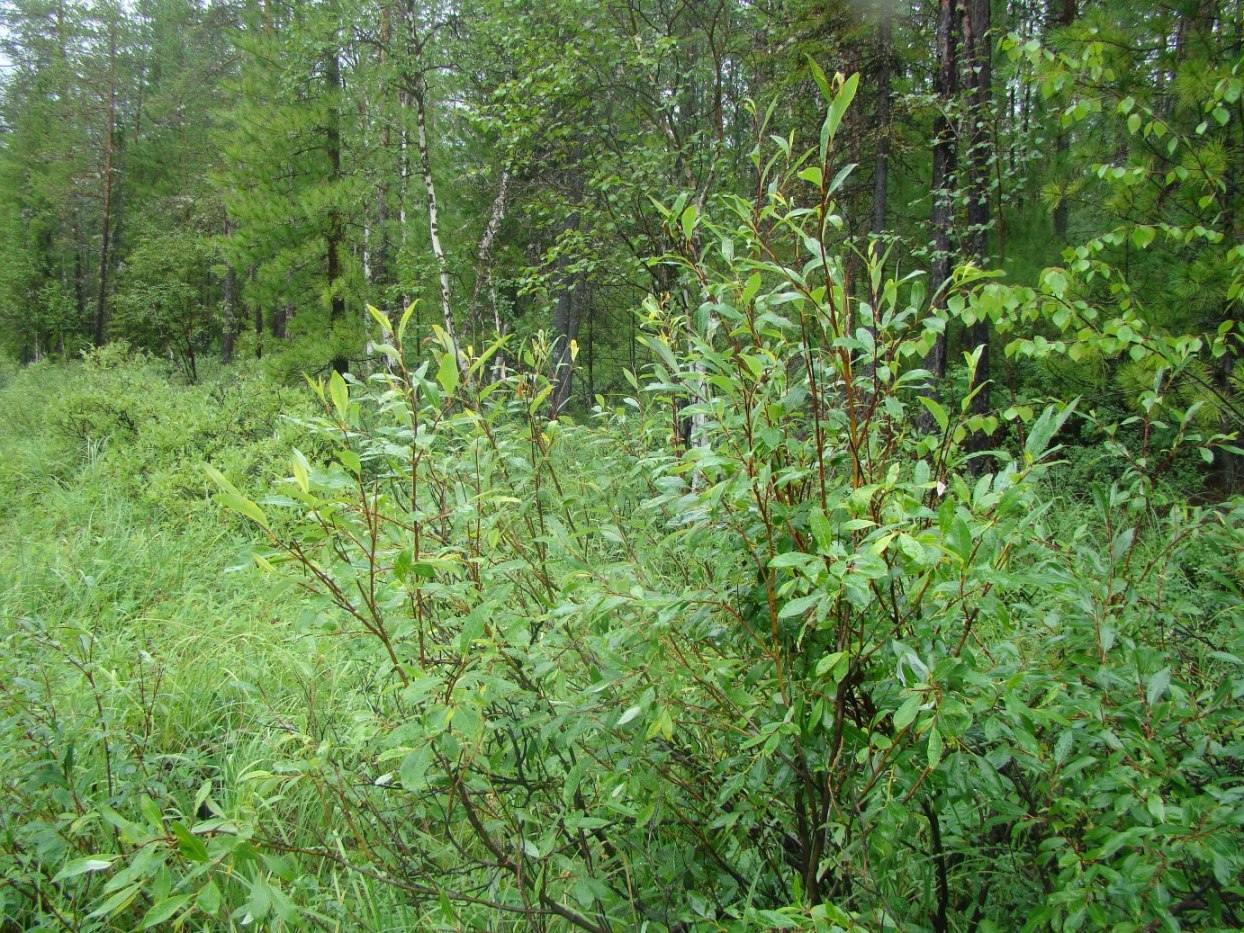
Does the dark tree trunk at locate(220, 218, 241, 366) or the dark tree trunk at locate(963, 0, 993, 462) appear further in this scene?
the dark tree trunk at locate(220, 218, 241, 366)

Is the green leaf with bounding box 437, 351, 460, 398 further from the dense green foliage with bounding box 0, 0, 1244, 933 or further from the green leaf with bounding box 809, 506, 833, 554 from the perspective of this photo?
the green leaf with bounding box 809, 506, 833, 554

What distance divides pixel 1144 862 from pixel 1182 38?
18.9 ft

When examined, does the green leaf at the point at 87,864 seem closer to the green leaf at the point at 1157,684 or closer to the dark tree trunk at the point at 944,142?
the green leaf at the point at 1157,684

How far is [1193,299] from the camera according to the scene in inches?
207

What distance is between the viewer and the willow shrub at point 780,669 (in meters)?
0.98

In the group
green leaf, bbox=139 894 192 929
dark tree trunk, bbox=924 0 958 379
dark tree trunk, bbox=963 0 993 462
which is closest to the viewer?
green leaf, bbox=139 894 192 929

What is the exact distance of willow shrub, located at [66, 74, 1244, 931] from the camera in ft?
3.21

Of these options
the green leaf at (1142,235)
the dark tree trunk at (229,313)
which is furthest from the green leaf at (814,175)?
the dark tree trunk at (229,313)

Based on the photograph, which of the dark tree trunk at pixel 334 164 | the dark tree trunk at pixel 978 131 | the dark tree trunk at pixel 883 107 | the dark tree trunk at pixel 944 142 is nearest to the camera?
the dark tree trunk at pixel 978 131

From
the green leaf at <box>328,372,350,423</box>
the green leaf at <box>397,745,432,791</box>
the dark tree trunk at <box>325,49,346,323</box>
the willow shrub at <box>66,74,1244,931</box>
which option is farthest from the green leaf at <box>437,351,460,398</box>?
the dark tree trunk at <box>325,49,346,323</box>

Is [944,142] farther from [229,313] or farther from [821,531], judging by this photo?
[229,313]

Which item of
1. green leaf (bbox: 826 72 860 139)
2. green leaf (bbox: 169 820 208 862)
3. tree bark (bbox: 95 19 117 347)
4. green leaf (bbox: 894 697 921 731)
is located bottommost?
green leaf (bbox: 169 820 208 862)

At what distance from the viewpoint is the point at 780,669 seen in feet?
3.64

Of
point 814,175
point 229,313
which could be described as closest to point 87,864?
point 814,175
